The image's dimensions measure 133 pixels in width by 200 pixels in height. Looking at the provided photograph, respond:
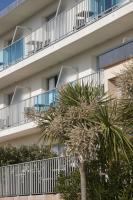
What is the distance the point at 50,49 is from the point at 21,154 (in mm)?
5040

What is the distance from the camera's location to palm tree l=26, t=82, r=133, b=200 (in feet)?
42.6

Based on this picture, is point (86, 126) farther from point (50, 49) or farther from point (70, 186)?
point (50, 49)

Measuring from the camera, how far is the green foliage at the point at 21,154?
933 inches

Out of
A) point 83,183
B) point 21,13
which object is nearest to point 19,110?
point 21,13

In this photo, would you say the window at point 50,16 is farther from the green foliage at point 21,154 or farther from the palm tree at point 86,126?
the palm tree at point 86,126

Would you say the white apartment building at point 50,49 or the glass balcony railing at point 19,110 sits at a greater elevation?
the white apartment building at point 50,49

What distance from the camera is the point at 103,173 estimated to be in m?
14.6

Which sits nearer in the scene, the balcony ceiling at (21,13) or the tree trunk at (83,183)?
the tree trunk at (83,183)

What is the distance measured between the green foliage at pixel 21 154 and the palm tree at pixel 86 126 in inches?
381

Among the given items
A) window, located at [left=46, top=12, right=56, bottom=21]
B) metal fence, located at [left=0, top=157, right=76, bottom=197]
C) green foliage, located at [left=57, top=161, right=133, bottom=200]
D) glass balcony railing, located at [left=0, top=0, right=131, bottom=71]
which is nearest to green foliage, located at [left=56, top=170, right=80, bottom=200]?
green foliage, located at [left=57, top=161, right=133, bottom=200]

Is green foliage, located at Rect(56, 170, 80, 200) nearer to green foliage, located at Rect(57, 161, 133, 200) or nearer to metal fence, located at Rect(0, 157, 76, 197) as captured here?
green foliage, located at Rect(57, 161, 133, 200)

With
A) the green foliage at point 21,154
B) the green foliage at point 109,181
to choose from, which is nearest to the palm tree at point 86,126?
the green foliage at point 109,181

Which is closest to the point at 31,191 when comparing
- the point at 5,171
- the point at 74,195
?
the point at 5,171

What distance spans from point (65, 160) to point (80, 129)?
5043 mm
